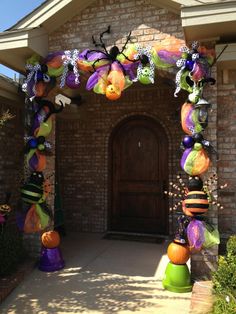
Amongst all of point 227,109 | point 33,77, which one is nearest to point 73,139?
point 33,77

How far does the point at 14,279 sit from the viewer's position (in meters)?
→ 4.23

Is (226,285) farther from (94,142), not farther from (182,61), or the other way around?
(94,142)

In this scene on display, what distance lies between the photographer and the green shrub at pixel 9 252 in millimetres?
4312

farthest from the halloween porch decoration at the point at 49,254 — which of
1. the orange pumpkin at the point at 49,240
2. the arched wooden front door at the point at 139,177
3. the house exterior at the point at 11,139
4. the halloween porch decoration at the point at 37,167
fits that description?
the arched wooden front door at the point at 139,177

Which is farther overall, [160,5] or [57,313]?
[160,5]

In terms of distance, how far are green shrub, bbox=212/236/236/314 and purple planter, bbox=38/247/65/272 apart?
233cm

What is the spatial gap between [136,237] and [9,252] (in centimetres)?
283

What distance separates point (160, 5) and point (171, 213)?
3914 millimetres

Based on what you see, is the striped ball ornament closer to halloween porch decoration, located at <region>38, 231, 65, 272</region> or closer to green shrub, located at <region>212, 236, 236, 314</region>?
green shrub, located at <region>212, 236, 236, 314</region>

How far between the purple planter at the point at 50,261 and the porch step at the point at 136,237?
6.03ft

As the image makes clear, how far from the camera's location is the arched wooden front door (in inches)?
266

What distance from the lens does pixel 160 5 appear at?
4.66m

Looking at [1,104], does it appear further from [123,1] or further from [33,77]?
[123,1]

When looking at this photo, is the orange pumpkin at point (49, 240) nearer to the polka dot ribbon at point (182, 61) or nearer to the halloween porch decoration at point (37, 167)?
the halloween porch decoration at point (37, 167)
